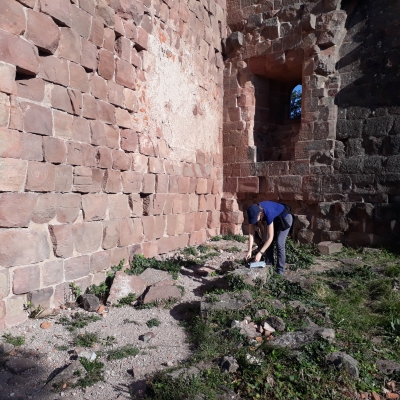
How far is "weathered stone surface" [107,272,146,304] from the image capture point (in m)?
5.94

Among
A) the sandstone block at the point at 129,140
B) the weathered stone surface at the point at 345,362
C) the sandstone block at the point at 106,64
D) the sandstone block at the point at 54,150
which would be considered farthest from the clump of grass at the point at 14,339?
the sandstone block at the point at 106,64

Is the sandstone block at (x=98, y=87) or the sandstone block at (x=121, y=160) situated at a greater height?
the sandstone block at (x=98, y=87)

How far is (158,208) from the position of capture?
7758 mm

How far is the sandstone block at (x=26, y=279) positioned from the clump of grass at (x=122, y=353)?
4.64ft

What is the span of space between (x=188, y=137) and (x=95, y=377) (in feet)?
19.0

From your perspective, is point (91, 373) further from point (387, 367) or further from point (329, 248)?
point (329, 248)

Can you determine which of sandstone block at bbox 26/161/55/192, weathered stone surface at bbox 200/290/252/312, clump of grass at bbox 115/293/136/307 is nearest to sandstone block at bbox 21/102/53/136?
sandstone block at bbox 26/161/55/192

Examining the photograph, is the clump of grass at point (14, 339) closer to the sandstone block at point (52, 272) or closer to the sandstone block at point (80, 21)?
the sandstone block at point (52, 272)

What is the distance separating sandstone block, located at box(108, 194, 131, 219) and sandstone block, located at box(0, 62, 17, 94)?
7.30ft

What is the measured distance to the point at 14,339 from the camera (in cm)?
461

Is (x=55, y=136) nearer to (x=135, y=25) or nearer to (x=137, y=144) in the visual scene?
(x=137, y=144)

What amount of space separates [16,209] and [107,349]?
1.91 metres

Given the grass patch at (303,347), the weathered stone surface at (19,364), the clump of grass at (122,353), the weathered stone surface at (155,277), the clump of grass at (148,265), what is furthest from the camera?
the clump of grass at (148,265)

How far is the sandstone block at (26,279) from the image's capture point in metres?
5.00
